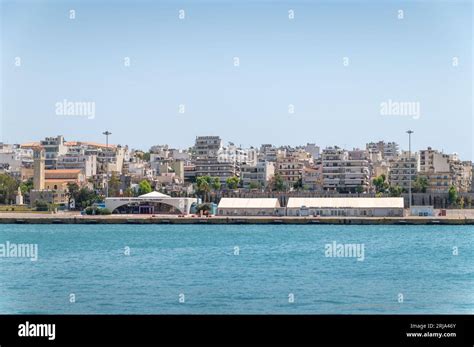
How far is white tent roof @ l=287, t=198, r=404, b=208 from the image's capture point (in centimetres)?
3947

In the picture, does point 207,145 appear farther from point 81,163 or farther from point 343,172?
point 343,172

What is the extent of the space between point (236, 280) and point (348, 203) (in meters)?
28.9

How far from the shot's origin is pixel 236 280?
39.2 feet

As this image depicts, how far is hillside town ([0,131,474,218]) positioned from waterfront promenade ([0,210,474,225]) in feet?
9.71

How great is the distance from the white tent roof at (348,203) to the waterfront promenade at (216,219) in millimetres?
1106

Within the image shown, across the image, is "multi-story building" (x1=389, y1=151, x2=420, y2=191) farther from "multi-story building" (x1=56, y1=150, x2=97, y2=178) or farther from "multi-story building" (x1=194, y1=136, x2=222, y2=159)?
"multi-story building" (x1=56, y1=150, x2=97, y2=178)

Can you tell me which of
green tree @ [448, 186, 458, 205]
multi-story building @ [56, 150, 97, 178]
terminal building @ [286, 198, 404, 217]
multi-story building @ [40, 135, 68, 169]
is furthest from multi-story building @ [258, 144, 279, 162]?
terminal building @ [286, 198, 404, 217]

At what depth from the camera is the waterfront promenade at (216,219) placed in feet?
124

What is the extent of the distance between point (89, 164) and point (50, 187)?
5.78m

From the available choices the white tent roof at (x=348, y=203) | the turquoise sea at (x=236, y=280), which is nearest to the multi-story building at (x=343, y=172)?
the white tent roof at (x=348, y=203)

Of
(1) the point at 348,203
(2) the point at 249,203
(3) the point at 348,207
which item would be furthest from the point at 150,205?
(3) the point at 348,207

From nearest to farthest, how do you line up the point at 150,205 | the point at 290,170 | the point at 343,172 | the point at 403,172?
1. the point at 150,205
2. the point at 403,172
3. the point at 343,172
4. the point at 290,170
